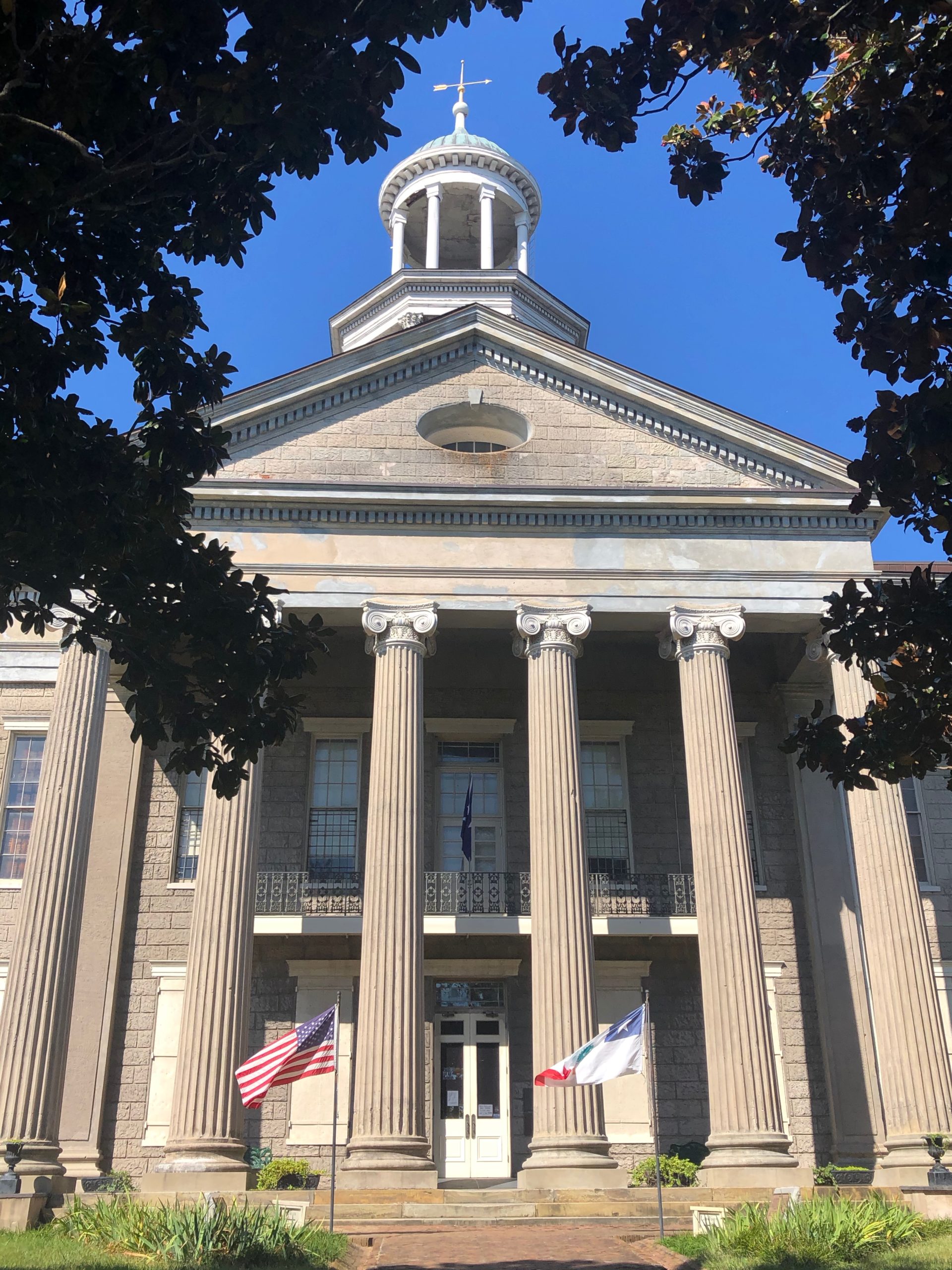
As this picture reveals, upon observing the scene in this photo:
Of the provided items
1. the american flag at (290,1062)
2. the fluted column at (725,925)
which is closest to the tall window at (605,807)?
the fluted column at (725,925)

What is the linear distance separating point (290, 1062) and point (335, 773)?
9.42 meters

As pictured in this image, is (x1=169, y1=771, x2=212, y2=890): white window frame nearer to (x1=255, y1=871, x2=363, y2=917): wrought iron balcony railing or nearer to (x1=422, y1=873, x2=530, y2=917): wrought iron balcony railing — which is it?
(x1=255, y1=871, x2=363, y2=917): wrought iron balcony railing

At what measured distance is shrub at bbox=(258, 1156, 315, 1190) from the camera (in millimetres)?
18641

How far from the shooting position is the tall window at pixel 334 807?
23172mm

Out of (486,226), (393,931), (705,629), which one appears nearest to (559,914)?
(393,931)

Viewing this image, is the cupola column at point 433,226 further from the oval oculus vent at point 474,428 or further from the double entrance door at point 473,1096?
the double entrance door at point 473,1096

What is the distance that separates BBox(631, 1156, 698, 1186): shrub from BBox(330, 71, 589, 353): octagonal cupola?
71.6 ft

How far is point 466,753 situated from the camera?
79.5 feet

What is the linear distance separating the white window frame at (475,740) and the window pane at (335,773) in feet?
4.98

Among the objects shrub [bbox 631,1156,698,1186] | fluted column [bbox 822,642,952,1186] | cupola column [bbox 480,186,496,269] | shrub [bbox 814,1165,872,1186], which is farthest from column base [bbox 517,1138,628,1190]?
cupola column [bbox 480,186,496,269]

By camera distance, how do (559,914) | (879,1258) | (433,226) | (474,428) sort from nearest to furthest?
1. (879,1258)
2. (559,914)
3. (474,428)
4. (433,226)

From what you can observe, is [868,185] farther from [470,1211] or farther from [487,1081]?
[487,1081]

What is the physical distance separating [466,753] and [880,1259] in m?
13.3

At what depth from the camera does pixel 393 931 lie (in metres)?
18.1
